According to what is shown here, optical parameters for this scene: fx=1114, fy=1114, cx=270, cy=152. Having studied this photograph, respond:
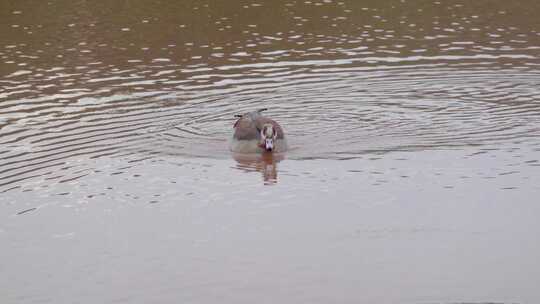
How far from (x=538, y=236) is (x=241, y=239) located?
4.14m

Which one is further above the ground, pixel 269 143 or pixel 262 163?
pixel 269 143

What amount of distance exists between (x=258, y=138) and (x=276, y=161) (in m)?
0.81

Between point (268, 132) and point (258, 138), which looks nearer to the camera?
point (268, 132)

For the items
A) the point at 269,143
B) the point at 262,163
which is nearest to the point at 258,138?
the point at 269,143

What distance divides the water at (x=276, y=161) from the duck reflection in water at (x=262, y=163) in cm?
7

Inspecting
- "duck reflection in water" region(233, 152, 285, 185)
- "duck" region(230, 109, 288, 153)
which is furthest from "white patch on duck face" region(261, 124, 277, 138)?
"duck reflection in water" region(233, 152, 285, 185)

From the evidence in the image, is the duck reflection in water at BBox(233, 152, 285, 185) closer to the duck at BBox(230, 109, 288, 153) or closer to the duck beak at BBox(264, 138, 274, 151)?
the duck at BBox(230, 109, 288, 153)

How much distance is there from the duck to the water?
10.3 inches

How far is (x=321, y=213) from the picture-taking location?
16.9 meters

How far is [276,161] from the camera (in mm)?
20578

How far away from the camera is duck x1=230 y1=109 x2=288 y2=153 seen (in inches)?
815

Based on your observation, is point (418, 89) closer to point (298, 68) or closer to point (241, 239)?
point (298, 68)

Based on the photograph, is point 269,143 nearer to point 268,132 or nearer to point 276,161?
point 268,132

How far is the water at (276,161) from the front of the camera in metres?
14.4
